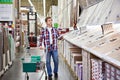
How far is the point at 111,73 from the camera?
3.02m

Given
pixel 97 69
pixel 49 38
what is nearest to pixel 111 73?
pixel 97 69

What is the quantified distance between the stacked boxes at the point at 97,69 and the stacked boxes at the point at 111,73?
0.22 metres

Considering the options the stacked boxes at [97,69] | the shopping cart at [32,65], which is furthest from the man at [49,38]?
the stacked boxes at [97,69]

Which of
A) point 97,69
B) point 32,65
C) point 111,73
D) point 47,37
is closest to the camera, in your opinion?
point 111,73

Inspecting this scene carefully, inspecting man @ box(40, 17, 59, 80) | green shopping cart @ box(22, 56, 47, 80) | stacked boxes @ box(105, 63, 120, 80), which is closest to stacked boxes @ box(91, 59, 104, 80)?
stacked boxes @ box(105, 63, 120, 80)

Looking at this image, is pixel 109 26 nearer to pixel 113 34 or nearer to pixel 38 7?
pixel 113 34

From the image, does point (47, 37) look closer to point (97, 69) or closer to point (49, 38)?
point (49, 38)

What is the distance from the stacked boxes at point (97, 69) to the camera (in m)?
3.51

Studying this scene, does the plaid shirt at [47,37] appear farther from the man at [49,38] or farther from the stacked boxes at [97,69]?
the stacked boxes at [97,69]

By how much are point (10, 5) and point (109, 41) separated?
8743 millimetres

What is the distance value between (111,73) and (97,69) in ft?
2.42

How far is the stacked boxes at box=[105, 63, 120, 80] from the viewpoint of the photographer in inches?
109

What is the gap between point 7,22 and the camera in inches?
476

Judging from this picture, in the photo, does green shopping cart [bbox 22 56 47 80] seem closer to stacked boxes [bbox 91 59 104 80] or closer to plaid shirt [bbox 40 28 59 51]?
plaid shirt [bbox 40 28 59 51]
